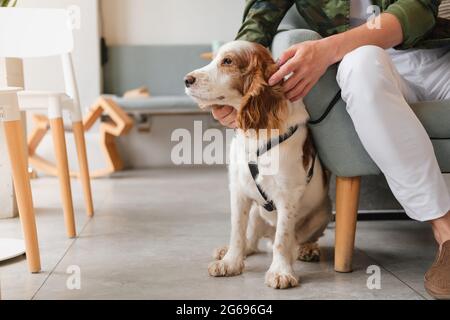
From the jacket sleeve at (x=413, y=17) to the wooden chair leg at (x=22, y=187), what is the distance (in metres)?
Answer: 1.17

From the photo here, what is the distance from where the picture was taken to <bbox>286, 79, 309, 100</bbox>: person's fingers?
1529 millimetres

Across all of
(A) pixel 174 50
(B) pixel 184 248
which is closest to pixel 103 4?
(A) pixel 174 50

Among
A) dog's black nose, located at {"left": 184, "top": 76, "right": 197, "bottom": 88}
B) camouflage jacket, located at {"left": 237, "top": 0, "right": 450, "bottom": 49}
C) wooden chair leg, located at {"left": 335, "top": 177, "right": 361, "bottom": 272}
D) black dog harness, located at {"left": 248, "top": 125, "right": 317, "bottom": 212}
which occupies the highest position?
camouflage jacket, located at {"left": 237, "top": 0, "right": 450, "bottom": 49}

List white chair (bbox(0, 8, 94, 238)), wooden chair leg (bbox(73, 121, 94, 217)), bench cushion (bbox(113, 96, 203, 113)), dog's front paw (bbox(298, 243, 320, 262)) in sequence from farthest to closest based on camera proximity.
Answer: bench cushion (bbox(113, 96, 203, 113)), wooden chair leg (bbox(73, 121, 94, 217)), white chair (bbox(0, 8, 94, 238)), dog's front paw (bbox(298, 243, 320, 262))

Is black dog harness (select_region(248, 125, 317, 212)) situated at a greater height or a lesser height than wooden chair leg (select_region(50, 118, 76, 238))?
greater

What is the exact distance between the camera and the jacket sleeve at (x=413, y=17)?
161cm

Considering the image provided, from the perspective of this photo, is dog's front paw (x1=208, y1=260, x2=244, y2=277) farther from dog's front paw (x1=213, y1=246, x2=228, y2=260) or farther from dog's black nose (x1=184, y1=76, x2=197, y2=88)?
dog's black nose (x1=184, y1=76, x2=197, y2=88)

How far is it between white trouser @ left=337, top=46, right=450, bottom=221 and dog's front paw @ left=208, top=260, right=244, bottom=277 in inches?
20.3

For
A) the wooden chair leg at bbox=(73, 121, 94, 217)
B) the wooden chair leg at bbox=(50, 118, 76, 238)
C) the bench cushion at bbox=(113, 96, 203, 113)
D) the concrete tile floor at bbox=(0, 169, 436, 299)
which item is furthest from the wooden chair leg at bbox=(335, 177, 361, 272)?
the bench cushion at bbox=(113, 96, 203, 113)

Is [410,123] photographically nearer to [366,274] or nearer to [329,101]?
Result: [329,101]

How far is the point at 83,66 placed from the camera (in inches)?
186

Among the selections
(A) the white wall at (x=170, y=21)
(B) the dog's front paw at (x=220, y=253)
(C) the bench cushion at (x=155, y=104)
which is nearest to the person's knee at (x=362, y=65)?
(B) the dog's front paw at (x=220, y=253)

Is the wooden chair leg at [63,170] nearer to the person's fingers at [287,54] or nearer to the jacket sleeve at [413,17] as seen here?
the person's fingers at [287,54]

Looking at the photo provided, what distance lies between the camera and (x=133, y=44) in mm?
5004
